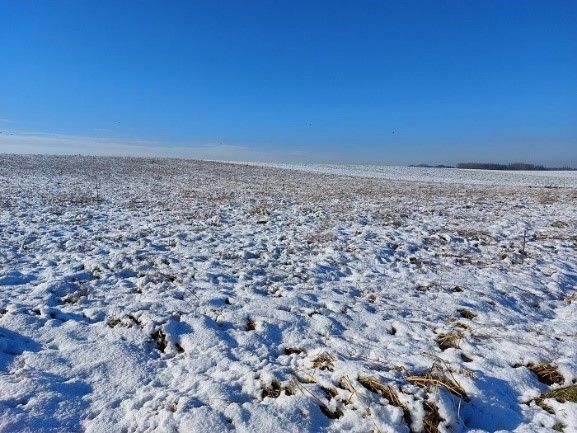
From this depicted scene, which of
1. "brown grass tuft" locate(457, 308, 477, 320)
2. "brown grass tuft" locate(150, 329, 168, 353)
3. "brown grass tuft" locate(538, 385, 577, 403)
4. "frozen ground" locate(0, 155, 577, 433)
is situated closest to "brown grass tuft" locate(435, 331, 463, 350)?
"frozen ground" locate(0, 155, 577, 433)

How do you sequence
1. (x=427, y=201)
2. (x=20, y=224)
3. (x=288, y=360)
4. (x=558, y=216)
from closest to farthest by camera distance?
(x=288, y=360) < (x=20, y=224) < (x=558, y=216) < (x=427, y=201)

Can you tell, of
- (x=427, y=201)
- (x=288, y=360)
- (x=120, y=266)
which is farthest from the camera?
(x=427, y=201)

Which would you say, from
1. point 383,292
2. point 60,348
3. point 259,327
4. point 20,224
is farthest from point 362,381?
point 20,224

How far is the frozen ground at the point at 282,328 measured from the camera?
13.5ft

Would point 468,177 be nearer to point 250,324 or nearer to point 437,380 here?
point 250,324

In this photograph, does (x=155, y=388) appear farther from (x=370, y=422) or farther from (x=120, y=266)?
(x=120, y=266)

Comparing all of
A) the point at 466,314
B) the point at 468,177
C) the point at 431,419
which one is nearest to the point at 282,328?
the point at 431,419

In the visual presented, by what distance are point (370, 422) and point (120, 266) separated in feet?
21.1

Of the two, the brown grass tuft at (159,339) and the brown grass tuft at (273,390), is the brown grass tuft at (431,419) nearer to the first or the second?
the brown grass tuft at (273,390)

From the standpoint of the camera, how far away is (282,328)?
6035mm

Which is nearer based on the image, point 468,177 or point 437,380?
point 437,380

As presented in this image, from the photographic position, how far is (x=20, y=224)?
1206 cm

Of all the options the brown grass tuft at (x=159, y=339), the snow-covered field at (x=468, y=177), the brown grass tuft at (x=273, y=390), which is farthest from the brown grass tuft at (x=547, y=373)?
the snow-covered field at (x=468, y=177)

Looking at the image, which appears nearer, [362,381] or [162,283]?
[362,381]
